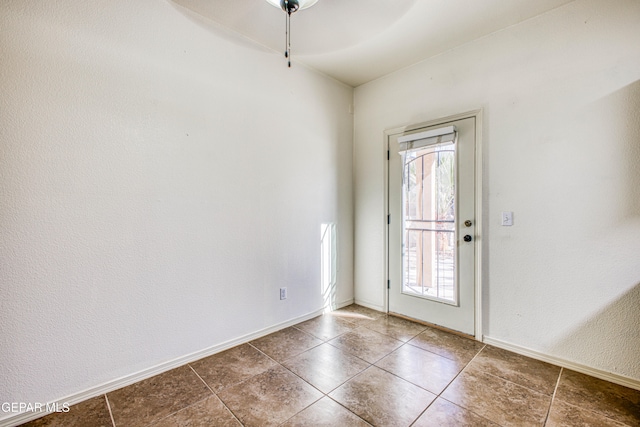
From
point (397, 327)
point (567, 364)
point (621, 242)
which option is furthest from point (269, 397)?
point (621, 242)

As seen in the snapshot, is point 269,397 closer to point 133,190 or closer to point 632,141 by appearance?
point 133,190

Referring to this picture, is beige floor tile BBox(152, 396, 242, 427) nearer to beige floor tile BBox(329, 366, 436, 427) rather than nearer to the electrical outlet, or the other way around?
beige floor tile BBox(329, 366, 436, 427)

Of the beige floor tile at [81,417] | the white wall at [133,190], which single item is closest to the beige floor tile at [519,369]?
the white wall at [133,190]

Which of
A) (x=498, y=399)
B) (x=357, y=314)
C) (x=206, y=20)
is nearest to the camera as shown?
(x=498, y=399)

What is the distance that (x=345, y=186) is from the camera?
11.7 feet

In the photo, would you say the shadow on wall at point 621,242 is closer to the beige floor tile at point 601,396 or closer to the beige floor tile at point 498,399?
the beige floor tile at point 601,396

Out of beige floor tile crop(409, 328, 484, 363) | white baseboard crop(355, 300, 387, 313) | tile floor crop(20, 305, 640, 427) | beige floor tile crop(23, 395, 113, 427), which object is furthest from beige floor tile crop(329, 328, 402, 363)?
beige floor tile crop(23, 395, 113, 427)

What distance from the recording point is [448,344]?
2559 millimetres

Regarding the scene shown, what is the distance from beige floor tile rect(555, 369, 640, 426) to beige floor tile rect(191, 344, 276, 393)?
2025 millimetres

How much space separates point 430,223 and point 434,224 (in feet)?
0.14

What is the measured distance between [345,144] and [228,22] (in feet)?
5.78

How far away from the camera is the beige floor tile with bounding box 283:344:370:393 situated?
2.01 meters

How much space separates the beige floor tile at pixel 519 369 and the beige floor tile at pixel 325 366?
3.06 feet

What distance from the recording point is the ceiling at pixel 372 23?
7.06ft
